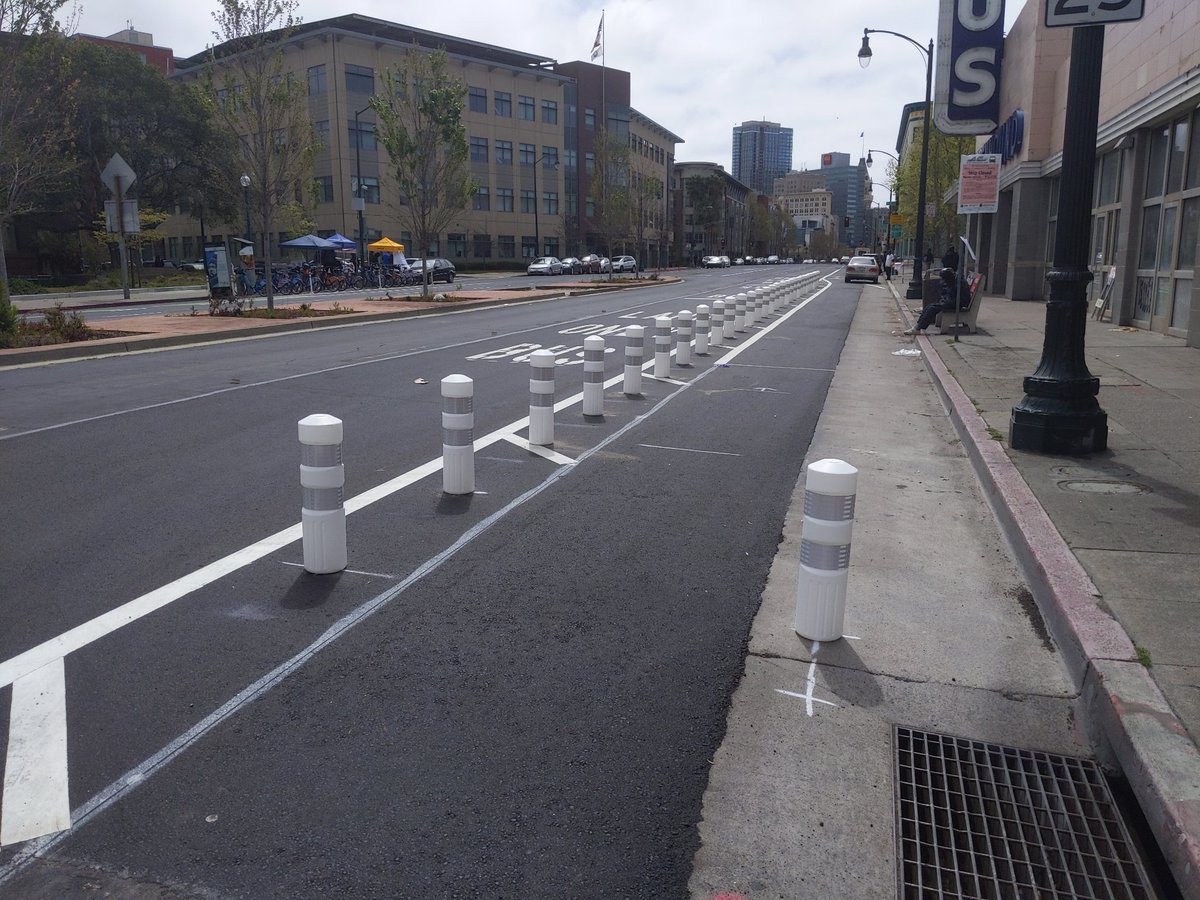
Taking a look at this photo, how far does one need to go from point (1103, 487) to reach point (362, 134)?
218 ft

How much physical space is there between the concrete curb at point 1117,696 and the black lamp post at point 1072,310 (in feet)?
6.21

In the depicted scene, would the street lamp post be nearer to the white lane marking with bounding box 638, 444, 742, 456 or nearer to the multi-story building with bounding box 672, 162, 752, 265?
the white lane marking with bounding box 638, 444, 742, 456

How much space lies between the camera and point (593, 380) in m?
10.6

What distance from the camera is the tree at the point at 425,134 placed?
3148 centimetres

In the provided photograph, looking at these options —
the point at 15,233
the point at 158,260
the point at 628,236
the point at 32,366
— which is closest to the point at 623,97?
the point at 628,236

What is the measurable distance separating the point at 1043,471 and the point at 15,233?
6962cm

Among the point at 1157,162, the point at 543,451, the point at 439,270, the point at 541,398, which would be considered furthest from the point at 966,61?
the point at 439,270

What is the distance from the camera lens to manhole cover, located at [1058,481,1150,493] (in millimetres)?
7270

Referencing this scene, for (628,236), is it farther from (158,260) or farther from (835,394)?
(835,394)

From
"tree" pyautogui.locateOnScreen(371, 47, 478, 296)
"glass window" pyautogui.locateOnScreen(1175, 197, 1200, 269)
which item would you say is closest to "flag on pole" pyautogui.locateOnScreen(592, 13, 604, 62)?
"tree" pyautogui.locateOnScreen(371, 47, 478, 296)

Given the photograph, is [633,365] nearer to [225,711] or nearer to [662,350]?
[662,350]

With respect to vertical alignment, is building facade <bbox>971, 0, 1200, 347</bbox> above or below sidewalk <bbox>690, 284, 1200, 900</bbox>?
above

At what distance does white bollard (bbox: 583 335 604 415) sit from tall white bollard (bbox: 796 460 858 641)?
579 centimetres

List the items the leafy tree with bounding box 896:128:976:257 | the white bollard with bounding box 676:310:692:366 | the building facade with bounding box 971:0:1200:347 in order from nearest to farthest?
the white bollard with bounding box 676:310:692:366, the building facade with bounding box 971:0:1200:347, the leafy tree with bounding box 896:128:976:257
